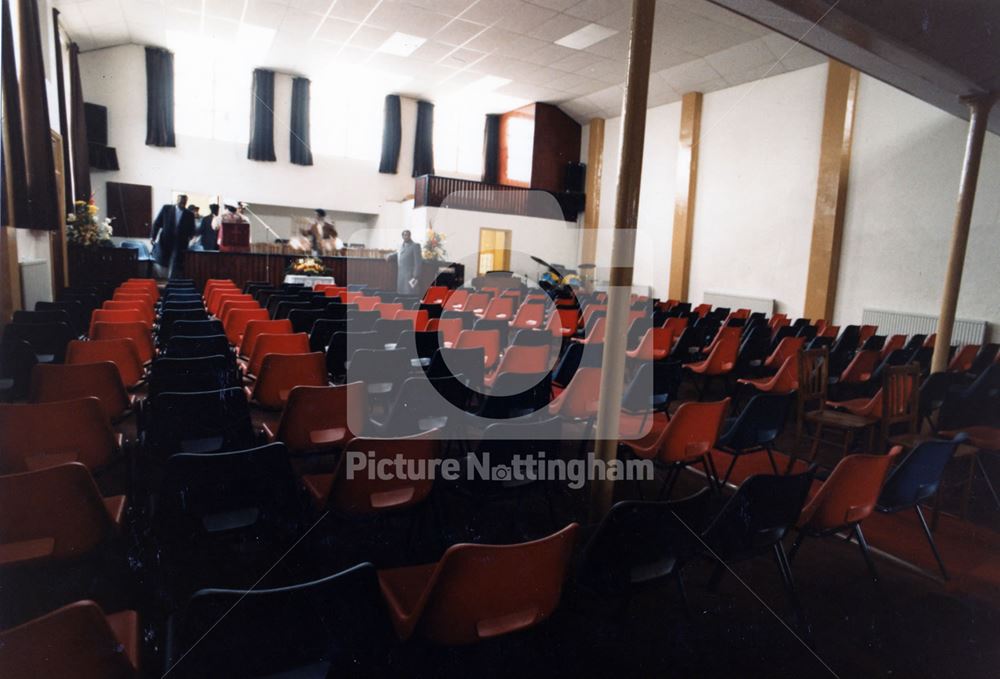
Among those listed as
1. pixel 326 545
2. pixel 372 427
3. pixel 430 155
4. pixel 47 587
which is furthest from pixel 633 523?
pixel 430 155

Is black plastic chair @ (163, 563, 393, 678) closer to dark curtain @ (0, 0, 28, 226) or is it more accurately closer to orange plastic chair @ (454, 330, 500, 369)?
orange plastic chair @ (454, 330, 500, 369)

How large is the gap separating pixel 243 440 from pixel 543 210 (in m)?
15.0

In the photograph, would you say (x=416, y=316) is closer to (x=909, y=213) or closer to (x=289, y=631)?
(x=289, y=631)

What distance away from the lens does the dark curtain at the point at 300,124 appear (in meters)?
15.9

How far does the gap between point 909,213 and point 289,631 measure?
36.9 ft

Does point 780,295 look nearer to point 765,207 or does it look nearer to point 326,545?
point 765,207

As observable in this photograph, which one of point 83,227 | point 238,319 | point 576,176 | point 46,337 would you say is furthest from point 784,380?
point 576,176

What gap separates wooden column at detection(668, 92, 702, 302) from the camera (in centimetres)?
1333

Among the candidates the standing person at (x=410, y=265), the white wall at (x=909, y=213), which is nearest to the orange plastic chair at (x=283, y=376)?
the standing person at (x=410, y=265)

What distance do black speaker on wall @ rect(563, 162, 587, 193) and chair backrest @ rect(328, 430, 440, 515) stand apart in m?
15.9

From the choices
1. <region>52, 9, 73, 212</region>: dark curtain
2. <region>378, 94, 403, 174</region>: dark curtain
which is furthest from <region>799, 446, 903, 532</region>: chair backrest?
<region>378, 94, 403, 174</region>: dark curtain

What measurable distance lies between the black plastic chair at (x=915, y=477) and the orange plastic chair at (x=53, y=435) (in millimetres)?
3769

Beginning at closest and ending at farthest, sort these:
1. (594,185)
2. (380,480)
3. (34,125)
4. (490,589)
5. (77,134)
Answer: (490,589) < (380,480) < (34,125) < (77,134) < (594,185)

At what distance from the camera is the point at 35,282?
7.18m
